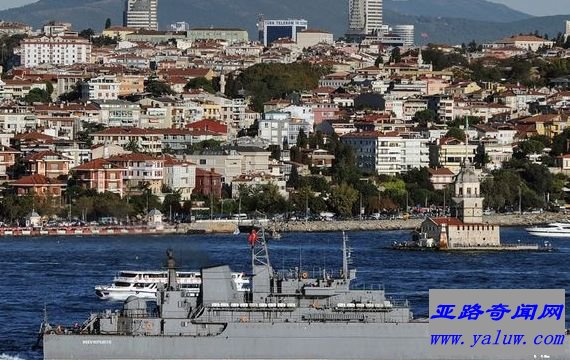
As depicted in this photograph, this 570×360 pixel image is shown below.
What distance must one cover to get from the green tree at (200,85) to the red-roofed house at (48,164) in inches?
1231

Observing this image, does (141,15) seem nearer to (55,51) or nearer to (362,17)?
(362,17)

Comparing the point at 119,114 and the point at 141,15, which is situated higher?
the point at 141,15

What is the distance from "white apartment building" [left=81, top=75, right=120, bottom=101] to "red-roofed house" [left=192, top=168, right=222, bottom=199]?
75.6 feet

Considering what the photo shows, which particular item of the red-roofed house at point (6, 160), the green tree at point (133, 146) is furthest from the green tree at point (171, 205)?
the red-roofed house at point (6, 160)

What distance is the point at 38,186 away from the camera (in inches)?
3086

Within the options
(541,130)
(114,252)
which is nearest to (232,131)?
(541,130)

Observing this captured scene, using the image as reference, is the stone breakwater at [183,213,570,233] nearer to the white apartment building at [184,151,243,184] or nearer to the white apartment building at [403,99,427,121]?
the white apartment building at [184,151,243,184]

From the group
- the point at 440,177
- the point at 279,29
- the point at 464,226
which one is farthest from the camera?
the point at 279,29

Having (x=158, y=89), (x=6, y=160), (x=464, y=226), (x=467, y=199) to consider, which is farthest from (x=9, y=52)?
(x=464, y=226)

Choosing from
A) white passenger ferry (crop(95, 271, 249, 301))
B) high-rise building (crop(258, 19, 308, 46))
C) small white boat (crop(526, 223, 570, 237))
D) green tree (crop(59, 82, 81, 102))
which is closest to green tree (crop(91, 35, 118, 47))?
green tree (crop(59, 82, 81, 102))

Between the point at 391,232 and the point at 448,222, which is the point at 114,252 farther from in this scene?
the point at 391,232

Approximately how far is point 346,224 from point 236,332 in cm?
5045

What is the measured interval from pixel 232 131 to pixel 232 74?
58.7 feet

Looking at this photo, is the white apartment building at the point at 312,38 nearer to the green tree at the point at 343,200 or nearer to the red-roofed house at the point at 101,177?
the green tree at the point at 343,200
